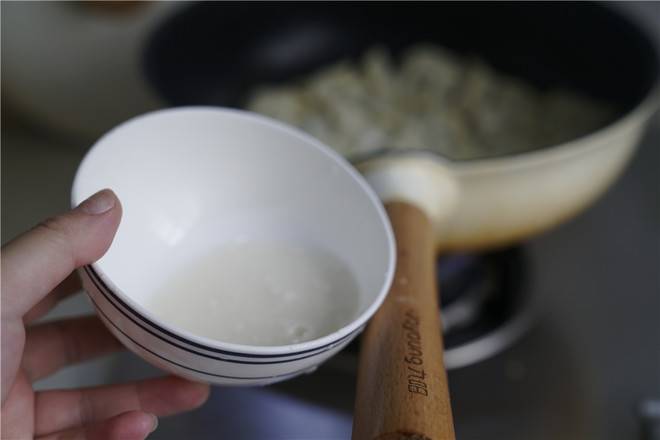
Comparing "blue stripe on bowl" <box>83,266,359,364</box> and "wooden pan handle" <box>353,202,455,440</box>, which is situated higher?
"blue stripe on bowl" <box>83,266,359,364</box>

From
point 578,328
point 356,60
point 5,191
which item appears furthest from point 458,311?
point 5,191

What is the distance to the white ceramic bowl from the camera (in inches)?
16.9

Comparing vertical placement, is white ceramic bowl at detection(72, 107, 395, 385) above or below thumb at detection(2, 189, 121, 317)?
below

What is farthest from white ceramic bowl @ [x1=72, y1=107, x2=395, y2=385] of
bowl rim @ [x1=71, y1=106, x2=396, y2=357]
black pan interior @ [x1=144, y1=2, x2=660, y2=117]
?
black pan interior @ [x1=144, y1=2, x2=660, y2=117]

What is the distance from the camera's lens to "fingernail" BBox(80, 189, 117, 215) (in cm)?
37

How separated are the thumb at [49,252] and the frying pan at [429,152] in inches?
6.5

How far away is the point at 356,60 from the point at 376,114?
129 mm

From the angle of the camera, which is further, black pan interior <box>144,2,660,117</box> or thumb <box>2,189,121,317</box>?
black pan interior <box>144,2,660,117</box>

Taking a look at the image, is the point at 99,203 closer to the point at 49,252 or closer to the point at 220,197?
the point at 49,252

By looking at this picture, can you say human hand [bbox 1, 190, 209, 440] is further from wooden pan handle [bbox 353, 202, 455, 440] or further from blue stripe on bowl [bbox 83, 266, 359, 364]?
wooden pan handle [bbox 353, 202, 455, 440]

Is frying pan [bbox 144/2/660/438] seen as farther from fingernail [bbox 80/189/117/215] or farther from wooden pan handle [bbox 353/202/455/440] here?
fingernail [bbox 80/189/117/215]

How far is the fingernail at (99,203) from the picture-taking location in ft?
1.20

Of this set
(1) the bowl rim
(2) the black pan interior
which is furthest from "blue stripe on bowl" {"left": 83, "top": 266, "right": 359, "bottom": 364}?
(2) the black pan interior

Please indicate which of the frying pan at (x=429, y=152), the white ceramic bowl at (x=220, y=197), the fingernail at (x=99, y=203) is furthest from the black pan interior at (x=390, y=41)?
the fingernail at (x=99, y=203)
